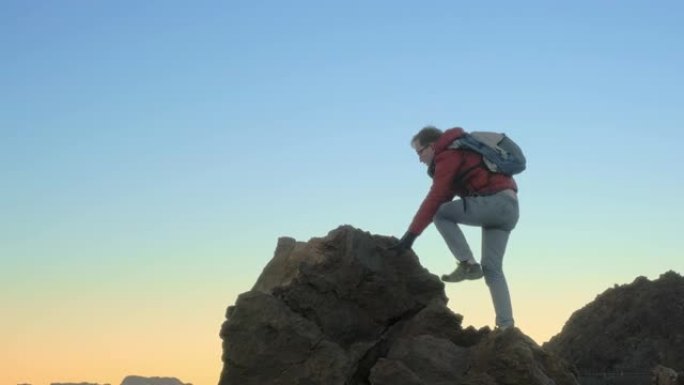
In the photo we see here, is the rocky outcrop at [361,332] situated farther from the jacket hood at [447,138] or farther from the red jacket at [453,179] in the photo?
the jacket hood at [447,138]

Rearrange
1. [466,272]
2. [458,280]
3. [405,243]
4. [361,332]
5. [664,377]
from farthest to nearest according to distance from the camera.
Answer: [664,377]
[458,280]
[466,272]
[405,243]
[361,332]

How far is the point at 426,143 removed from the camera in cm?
1248

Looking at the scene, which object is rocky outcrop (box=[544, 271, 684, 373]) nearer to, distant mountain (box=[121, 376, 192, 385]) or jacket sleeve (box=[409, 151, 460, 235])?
distant mountain (box=[121, 376, 192, 385])

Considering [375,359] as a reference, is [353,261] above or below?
above

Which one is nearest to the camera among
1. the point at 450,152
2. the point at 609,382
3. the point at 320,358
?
the point at 320,358

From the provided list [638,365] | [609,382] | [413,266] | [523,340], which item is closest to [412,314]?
[413,266]

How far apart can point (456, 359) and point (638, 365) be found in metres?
28.3

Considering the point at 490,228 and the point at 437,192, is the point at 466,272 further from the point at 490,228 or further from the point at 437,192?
the point at 437,192

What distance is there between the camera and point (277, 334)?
11.2 m

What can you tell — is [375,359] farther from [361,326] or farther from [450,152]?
[450,152]

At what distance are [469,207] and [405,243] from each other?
988 millimetres

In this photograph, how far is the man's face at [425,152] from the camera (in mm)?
12438

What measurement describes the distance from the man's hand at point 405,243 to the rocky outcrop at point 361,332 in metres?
0.11

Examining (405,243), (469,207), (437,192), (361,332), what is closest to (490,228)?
(469,207)
